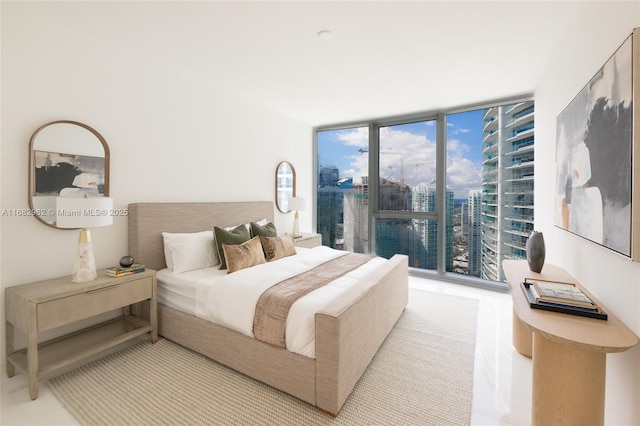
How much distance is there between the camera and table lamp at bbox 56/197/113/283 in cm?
194

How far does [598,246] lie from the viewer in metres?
1.59

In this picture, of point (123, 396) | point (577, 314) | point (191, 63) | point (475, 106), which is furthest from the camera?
point (475, 106)

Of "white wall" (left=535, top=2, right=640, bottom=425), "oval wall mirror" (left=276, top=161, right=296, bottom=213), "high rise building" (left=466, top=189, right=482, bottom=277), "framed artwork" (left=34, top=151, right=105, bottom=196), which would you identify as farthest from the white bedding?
"high rise building" (left=466, top=189, right=482, bottom=277)

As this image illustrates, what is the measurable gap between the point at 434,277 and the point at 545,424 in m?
3.07

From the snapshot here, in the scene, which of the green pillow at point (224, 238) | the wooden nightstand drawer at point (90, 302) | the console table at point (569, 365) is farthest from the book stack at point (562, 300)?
the wooden nightstand drawer at point (90, 302)

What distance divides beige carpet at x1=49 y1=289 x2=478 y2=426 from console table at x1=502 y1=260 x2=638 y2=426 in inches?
19.3

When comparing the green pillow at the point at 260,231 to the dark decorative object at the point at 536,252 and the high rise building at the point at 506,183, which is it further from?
the high rise building at the point at 506,183

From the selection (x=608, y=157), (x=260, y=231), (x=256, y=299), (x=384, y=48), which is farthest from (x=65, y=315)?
(x=608, y=157)

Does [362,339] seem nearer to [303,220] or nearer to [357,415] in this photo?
[357,415]

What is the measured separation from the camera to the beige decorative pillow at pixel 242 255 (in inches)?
104

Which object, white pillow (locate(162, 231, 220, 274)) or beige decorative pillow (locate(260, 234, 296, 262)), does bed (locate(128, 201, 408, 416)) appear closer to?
white pillow (locate(162, 231, 220, 274))

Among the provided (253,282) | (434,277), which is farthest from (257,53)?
(434,277)

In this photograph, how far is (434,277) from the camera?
4.41 metres

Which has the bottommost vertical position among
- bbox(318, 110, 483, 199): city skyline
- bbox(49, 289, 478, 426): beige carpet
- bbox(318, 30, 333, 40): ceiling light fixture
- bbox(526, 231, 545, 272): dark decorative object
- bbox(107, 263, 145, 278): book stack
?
bbox(49, 289, 478, 426): beige carpet
